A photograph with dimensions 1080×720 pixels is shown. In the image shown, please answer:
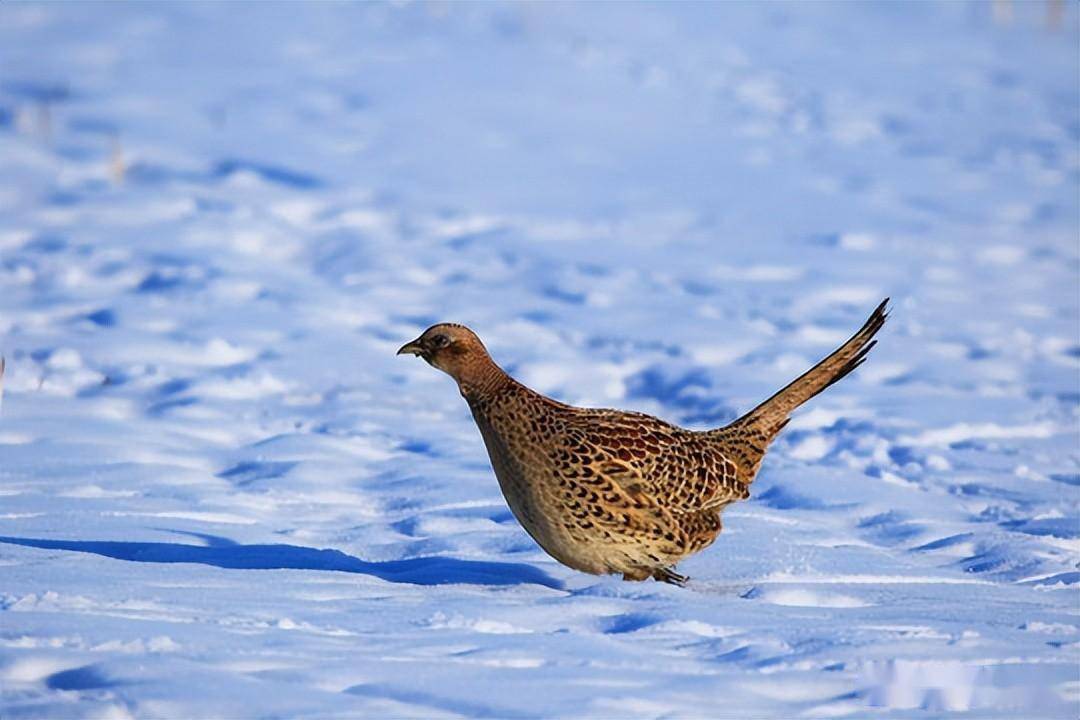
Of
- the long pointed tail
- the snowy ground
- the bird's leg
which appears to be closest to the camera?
the snowy ground

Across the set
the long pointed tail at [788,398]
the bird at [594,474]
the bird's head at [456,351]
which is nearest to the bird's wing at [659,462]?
the bird at [594,474]

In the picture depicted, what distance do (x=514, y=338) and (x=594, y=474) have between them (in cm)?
414

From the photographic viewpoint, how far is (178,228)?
10.3m

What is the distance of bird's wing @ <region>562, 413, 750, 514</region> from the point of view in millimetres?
4730

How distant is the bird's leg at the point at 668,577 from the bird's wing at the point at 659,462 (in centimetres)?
18

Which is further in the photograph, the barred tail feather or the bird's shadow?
the barred tail feather

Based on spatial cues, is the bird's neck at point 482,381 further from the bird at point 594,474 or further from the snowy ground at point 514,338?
the snowy ground at point 514,338

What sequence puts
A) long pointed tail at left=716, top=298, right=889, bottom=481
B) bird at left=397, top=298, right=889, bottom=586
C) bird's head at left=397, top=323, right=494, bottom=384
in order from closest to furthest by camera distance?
1. bird at left=397, top=298, right=889, bottom=586
2. bird's head at left=397, top=323, right=494, bottom=384
3. long pointed tail at left=716, top=298, right=889, bottom=481

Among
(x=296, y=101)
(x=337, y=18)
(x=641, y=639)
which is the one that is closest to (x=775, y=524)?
(x=641, y=639)

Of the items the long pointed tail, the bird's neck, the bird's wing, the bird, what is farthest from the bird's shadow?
the long pointed tail

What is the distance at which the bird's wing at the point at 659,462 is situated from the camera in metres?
4.73

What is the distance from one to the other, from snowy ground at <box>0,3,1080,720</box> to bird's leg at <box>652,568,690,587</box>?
10 cm

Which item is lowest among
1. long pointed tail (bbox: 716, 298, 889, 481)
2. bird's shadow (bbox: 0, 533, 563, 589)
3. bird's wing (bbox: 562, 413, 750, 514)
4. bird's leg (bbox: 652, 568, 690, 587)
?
bird's leg (bbox: 652, 568, 690, 587)

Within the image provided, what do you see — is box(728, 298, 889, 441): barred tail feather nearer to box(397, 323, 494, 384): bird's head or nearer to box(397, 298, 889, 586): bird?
box(397, 298, 889, 586): bird
